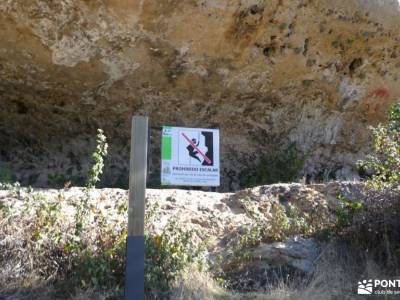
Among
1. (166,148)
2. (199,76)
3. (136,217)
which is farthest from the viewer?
(199,76)

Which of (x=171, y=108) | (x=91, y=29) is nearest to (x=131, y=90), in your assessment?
(x=171, y=108)

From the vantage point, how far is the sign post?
2947mm

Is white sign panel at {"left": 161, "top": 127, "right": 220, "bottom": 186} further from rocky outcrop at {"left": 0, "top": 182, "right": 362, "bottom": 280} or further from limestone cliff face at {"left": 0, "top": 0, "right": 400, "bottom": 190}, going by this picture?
limestone cliff face at {"left": 0, "top": 0, "right": 400, "bottom": 190}

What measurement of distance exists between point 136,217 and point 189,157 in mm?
2466

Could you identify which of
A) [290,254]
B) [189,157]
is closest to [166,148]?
[189,157]

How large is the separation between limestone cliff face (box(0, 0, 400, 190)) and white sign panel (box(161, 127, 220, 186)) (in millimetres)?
1424

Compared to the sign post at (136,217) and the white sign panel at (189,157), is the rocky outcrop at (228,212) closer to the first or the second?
the white sign panel at (189,157)

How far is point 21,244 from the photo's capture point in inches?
141

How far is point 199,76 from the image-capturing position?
6.89 m

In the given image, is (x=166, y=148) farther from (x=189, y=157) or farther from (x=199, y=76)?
(x=199, y=76)

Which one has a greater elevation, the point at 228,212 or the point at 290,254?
the point at 228,212

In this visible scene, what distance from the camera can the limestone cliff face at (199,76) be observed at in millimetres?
6023

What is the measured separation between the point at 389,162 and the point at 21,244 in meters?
3.02

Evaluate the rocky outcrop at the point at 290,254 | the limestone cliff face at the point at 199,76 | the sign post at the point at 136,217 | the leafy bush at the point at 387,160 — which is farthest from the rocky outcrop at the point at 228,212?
the limestone cliff face at the point at 199,76
